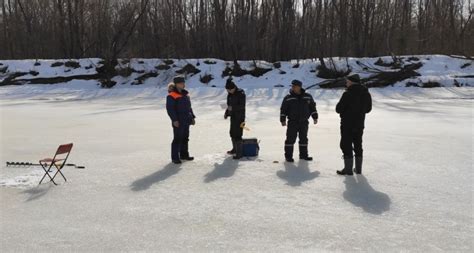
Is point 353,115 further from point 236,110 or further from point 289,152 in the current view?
point 236,110

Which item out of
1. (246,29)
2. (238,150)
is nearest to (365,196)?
(238,150)

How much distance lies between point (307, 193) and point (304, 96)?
2296 mm

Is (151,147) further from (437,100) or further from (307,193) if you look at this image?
(437,100)

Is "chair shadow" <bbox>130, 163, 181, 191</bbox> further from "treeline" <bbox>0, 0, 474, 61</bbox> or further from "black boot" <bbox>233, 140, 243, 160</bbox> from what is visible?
"treeline" <bbox>0, 0, 474, 61</bbox>

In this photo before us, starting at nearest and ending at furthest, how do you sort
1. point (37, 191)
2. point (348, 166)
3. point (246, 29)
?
point (37, 191)
point (348, 166)
point (246, 29)

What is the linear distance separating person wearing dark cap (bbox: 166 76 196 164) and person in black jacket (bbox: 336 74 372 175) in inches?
98.5

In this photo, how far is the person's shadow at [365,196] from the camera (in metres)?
5.03

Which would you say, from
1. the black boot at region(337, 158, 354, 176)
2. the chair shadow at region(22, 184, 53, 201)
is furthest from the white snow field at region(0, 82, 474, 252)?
the black boot at region(337, 158, 354, 176)

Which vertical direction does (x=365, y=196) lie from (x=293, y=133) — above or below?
below

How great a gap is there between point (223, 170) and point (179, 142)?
1.03m

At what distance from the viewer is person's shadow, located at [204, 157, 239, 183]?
643 cm

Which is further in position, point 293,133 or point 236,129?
point 236,129

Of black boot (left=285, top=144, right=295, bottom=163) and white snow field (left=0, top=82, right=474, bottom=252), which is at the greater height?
black boot (left=285, top=144, right=295, bottom=163)

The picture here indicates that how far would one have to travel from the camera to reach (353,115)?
6484 mm
